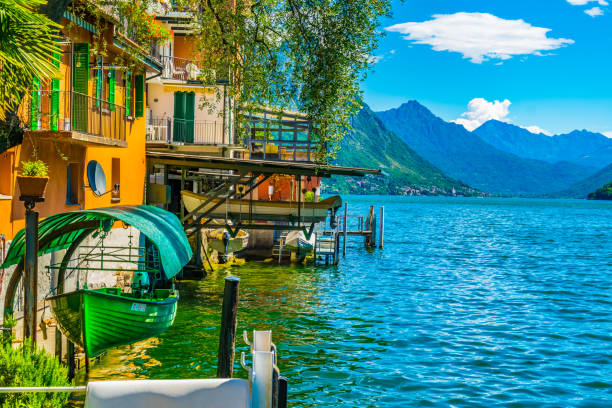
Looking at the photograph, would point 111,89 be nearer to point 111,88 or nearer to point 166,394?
point 111,88

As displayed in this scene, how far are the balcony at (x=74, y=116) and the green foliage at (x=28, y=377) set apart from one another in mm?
7957

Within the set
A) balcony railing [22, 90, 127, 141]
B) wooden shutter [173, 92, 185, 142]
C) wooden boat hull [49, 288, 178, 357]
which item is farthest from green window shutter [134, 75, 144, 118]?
wooden boat hull [49, 288, 178, 357]

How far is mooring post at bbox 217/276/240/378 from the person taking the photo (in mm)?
9078

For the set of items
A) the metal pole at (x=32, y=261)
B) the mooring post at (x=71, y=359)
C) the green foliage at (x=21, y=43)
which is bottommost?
the mooring post at (x=71, y=359)

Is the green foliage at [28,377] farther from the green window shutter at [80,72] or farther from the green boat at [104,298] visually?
the green window shutter at [80,72]

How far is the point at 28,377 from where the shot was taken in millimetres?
8062

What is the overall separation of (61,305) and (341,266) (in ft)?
92.0

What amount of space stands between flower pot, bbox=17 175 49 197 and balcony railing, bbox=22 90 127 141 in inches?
86.2

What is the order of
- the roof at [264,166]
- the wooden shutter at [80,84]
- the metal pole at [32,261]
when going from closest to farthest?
the metal pole at [32,261] < the wooden shutter at [80,84] < the roof at [264,166]

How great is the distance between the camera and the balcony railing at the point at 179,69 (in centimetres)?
3547

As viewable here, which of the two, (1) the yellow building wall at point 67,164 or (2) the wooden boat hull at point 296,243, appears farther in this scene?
(2) the wooden boat hull at point 296,243

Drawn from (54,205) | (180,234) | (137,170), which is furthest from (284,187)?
(180,234)

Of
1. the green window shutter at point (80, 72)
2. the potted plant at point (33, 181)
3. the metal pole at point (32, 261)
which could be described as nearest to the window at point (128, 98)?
the green window shutter at point (80, 72)

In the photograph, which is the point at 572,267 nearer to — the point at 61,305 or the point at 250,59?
the point at 250,59
